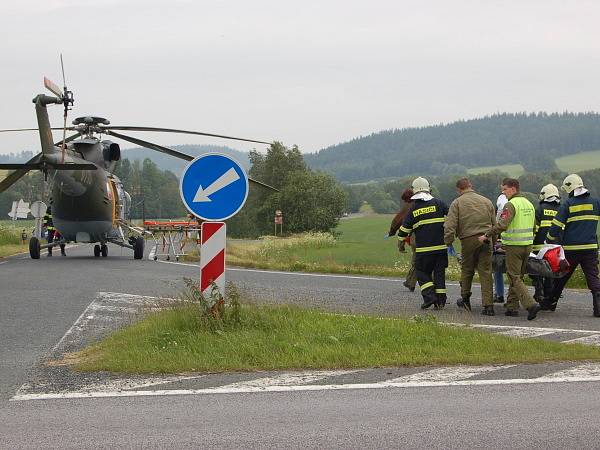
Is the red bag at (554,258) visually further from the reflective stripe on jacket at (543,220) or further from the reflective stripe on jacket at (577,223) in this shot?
the reflective stripe on jacket at (543,220)

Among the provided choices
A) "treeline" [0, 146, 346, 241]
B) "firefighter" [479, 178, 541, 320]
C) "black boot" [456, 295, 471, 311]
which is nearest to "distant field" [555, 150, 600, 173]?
"treeline" [0, 146, 346, 241]

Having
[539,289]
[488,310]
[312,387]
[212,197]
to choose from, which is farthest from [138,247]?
[312,387]

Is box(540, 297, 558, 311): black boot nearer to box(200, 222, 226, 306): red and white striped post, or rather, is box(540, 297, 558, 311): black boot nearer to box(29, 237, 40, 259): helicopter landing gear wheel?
box(200, 222, 226, 306): red and white striped post

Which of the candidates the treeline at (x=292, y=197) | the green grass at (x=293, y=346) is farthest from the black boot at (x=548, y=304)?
the treeline at (x=292, y=197)

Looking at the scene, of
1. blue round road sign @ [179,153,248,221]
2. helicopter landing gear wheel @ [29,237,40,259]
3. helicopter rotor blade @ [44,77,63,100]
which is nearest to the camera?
blue round road sign @ [179,153,248,221]

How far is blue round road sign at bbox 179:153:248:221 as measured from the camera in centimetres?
934

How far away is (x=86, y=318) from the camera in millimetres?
11938

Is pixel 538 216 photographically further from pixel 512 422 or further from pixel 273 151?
pixel 273 151

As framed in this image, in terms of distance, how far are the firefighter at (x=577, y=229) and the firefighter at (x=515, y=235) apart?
0.46 m

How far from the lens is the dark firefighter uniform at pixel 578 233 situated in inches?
481

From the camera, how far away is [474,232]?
1227cm

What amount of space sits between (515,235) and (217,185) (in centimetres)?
469

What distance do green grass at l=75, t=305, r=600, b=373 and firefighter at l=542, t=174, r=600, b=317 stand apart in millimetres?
3160

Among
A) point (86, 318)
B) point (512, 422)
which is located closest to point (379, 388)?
point (512, 422)
